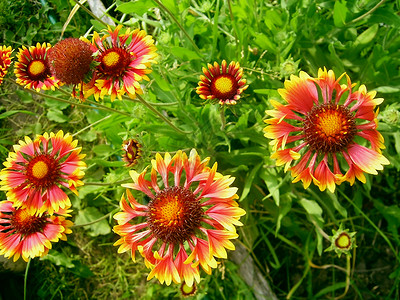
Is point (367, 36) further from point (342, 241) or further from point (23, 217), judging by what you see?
point (23, 217)

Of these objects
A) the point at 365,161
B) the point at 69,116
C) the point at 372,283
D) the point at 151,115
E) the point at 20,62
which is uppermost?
the point at 20,62

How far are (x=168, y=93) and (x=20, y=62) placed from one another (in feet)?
1.85

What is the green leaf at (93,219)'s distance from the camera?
1977mm

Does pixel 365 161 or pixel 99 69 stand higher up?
pixel 99 69

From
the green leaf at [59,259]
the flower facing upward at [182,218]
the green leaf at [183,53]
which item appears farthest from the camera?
the green leaf at [59,259]

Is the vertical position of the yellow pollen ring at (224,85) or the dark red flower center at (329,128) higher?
the yellow pollen ring at (224,85)

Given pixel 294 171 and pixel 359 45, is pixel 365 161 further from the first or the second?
pixel 359 45

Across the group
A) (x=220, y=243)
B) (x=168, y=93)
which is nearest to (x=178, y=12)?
(x=168, y=93)

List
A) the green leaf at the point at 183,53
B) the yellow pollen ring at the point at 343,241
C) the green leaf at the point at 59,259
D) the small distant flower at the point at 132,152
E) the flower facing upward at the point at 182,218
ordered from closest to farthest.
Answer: the flower facing upward at the point at 182,218 → the small distant flower at the point at 132,152 → the yellow pollen ring at the point at 343,241 → the green leaf at the point at 183,53 → the green leaf at the point at 59,259

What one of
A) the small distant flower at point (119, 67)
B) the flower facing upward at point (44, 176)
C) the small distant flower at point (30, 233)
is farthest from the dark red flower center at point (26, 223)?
the small distant flower at point (119, 67)

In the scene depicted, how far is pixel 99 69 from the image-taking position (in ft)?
3.85

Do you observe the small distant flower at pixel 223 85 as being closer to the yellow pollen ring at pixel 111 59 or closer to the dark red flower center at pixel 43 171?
the yellow pollen ring at pixel 111 59

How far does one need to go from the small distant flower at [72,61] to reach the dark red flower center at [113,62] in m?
0.04

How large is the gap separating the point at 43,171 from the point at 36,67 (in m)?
0.40
